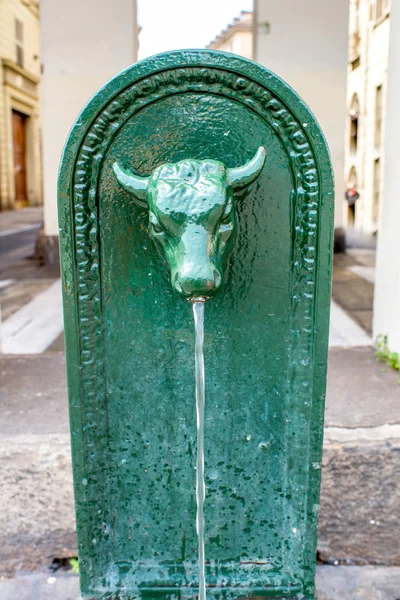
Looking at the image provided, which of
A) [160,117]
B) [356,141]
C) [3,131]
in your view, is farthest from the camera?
[3,131]

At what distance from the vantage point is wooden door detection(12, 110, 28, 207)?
2020 centimetres

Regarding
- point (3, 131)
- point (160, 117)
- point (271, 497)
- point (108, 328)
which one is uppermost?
point (3, 131)

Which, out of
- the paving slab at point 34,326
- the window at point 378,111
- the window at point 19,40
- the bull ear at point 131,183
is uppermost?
the window at point 19,40

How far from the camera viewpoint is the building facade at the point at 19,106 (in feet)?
58.8

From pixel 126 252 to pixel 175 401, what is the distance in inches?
16.3

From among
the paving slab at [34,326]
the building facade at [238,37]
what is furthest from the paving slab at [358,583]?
the building facade at [238,37]

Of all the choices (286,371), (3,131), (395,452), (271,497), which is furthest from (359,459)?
(3,131)

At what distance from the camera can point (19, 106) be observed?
64.7 ft

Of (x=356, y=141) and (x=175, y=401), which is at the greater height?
(x=356, y=141)

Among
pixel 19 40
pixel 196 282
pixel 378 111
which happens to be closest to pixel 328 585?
pixel 196 282

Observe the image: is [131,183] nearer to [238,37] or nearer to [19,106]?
[238,37]

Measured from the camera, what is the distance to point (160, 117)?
1284 millimetres

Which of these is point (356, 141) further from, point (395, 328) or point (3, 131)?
point (3, 131)

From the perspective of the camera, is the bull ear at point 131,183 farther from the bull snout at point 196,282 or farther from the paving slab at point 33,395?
the paving slab at point 33,395
